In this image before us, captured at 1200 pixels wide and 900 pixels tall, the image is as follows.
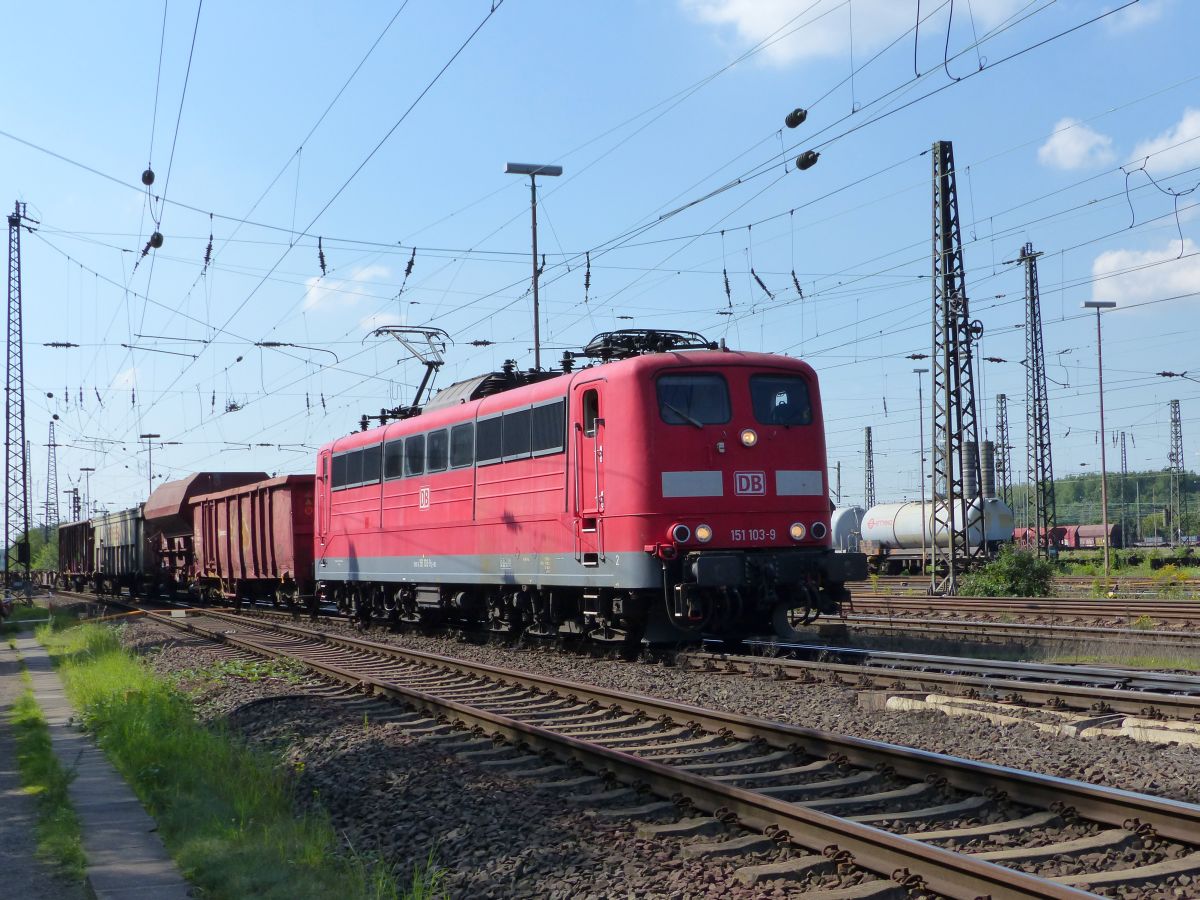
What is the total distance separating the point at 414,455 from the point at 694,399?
6465 millimetres

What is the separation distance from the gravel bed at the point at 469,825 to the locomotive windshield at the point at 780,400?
5.90m

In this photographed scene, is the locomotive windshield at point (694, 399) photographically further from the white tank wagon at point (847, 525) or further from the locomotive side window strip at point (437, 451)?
the white tank wagon at point (847, 525)

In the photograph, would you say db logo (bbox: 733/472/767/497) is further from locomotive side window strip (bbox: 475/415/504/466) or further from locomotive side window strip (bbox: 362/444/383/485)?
locomotive side window strip (bbox: 362/444/383/485)

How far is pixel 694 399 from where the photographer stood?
45.8 feet

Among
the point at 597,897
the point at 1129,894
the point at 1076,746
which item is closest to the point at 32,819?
the point at 597,897

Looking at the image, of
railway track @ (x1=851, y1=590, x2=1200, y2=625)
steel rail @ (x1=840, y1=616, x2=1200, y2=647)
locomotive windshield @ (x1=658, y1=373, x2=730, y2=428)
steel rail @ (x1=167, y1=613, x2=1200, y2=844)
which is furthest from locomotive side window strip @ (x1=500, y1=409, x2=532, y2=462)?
railway track @ (x1=851, y1=590, x2=1200, y2=625)

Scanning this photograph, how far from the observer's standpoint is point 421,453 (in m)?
18.7

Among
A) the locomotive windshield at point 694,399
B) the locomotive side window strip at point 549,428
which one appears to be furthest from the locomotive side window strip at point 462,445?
the locomotive windshield at point 694,399

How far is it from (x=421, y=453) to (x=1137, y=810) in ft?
45.6

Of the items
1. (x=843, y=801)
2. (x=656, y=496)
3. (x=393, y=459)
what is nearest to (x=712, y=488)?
(x=656, y=496)

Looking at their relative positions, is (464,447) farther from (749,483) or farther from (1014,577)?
(1014,577)

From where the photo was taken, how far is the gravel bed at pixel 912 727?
7.46 m

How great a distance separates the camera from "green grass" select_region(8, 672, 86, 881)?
6508mm

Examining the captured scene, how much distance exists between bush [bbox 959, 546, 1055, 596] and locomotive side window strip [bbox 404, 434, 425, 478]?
1242 centimetres
